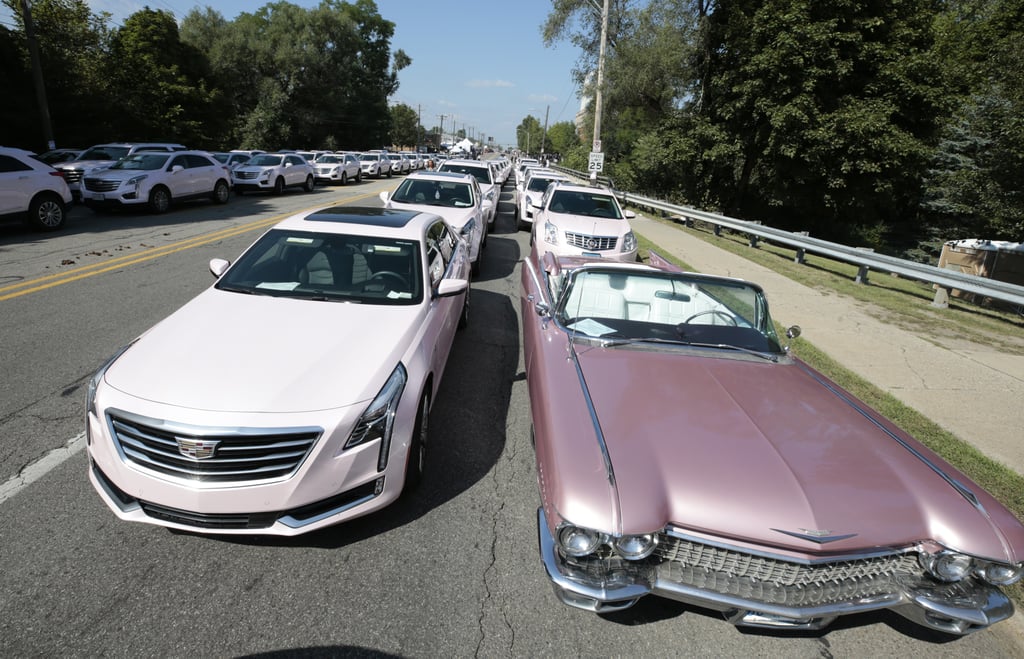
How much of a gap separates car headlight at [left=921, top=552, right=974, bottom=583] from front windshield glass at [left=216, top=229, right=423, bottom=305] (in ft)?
10.6

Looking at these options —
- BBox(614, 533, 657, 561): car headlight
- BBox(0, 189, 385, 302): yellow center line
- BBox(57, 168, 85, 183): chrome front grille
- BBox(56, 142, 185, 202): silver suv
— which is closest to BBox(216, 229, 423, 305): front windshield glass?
BBox(614, 533, 657, 561): car headlight

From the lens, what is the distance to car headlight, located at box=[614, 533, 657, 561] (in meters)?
2.23

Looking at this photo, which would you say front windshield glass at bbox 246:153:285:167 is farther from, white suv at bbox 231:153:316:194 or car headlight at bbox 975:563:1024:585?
car headlight at bbox 975:563:1024:585

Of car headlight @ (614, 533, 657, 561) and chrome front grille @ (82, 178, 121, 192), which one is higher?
chrome front grille @ (82, 178, 121, 192)

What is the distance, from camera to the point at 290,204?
18422 millimetres

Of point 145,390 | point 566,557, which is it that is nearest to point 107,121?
point 145,390

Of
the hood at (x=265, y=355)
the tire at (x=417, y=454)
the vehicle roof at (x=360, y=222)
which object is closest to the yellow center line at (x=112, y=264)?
the vehicle roof at (x=360, y=222)

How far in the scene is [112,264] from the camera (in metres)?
Result: 8.87

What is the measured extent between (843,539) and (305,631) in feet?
7.47

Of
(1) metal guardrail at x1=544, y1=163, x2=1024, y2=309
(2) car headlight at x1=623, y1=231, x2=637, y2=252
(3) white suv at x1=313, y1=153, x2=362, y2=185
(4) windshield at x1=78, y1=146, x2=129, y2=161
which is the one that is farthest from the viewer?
(3) white suv at x1=313, y1=153, x2=362, y2=185

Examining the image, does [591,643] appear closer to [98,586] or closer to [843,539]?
[843,539]

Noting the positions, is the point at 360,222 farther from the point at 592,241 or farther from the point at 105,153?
the point at 105,153

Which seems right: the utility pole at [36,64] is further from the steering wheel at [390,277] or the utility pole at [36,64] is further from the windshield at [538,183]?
the steering wheel at [390,277]

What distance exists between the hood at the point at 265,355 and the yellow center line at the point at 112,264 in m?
5.26
